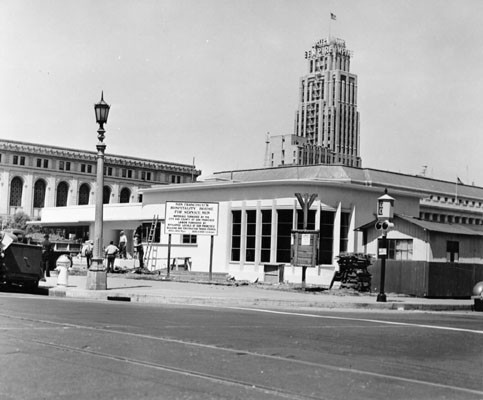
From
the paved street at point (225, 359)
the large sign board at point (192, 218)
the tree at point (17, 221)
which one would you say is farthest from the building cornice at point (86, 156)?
the paved street at point (225, 359)

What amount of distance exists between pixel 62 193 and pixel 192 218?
106950 mm

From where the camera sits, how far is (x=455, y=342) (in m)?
11.8

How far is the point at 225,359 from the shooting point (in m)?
8.55

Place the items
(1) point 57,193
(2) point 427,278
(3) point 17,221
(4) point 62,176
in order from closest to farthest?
(2) point 427,278, (3) point 17,221, (4) point 62,176, (1) point 57,193

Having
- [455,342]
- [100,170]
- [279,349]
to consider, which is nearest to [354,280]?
[100,170]

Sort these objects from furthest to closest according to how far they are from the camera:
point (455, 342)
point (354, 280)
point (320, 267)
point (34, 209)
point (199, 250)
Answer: point (34, 209)
point (199, 250)
point (320, 267)
point (354, 280)
point (455, 342)

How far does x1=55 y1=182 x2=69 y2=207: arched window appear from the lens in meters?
134

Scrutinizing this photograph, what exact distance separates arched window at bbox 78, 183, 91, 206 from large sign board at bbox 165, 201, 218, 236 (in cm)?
10783

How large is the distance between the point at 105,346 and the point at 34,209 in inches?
5035

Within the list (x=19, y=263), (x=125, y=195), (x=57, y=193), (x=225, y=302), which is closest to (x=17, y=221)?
(x=57, y=193)

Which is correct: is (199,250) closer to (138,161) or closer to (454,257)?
(454,257)

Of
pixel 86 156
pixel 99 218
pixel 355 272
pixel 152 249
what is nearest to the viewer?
pixel 99 218

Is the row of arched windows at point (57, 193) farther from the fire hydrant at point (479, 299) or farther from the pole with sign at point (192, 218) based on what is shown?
the fire hydrant at point (479, 299)

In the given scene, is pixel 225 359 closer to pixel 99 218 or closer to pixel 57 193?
pixel 99 218
